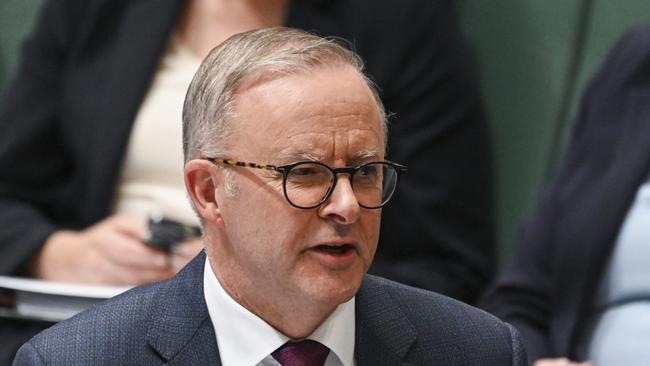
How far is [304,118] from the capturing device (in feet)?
3.81

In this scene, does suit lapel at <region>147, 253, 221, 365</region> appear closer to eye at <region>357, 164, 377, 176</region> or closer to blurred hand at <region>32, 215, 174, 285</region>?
eye at <region>357, 164, 377, 176</region>

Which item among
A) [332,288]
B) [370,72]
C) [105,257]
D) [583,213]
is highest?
[332,288]

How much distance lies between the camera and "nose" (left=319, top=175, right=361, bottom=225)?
45.5 inches

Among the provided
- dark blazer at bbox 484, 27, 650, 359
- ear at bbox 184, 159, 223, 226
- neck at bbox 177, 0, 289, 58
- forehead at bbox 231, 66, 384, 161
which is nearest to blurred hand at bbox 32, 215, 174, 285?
neck at bbox 177, 0, 289, 58

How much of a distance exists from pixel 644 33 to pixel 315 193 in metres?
1.01

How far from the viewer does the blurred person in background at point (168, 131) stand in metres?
2.04

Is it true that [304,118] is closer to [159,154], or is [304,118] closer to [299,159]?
[299,159]

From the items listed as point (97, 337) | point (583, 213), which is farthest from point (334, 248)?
point (583, 213)

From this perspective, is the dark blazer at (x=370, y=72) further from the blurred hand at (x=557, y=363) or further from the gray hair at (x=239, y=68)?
the gray hair at (x=239, y=68)

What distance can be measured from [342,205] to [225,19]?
0.99m

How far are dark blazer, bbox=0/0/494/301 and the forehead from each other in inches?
31.2

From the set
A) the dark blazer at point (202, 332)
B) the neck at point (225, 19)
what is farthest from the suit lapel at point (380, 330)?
the neck at point (225, 19)

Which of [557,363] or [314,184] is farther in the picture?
[557,363]

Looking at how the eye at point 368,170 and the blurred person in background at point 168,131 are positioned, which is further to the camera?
the blurred person in background at point 168,131
